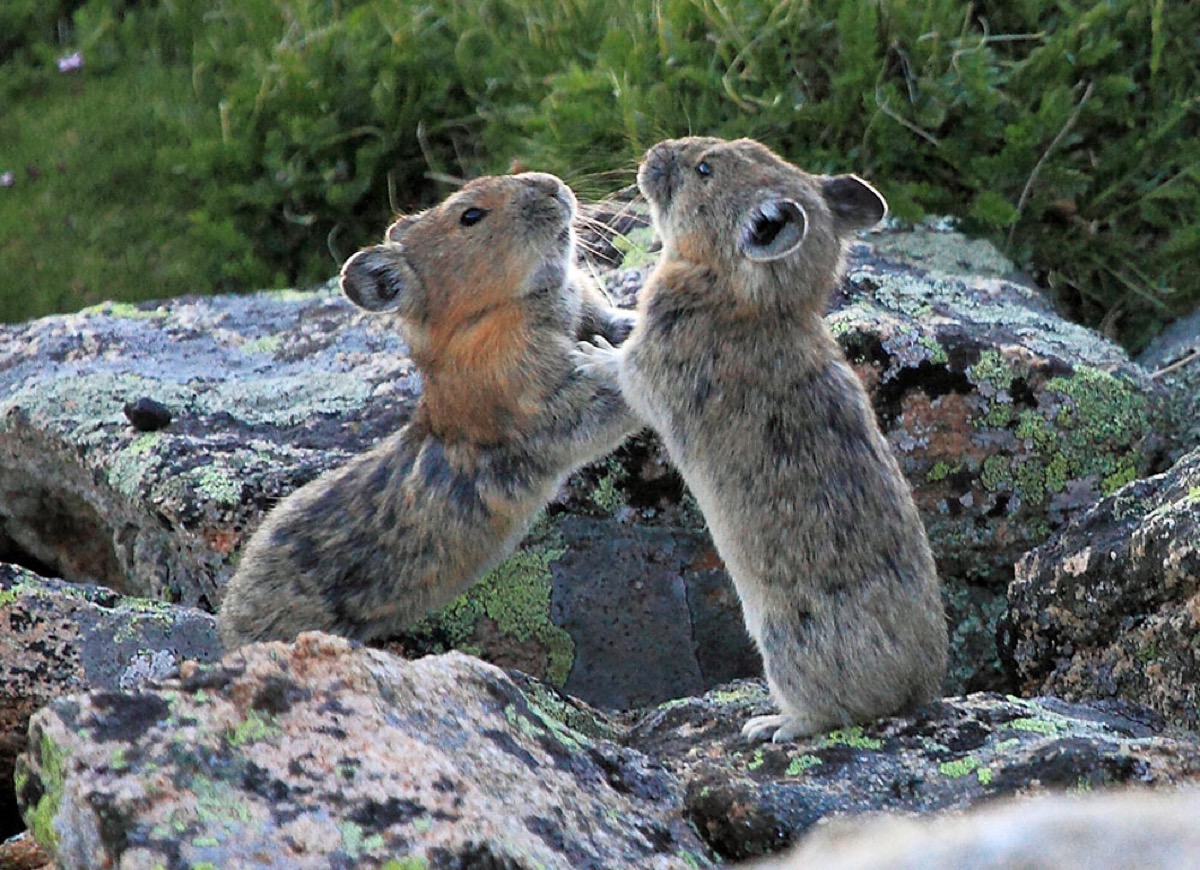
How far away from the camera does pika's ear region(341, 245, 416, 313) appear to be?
6758mm

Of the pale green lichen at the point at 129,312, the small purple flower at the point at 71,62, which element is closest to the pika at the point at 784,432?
the pale green lichen at the point at 129,312

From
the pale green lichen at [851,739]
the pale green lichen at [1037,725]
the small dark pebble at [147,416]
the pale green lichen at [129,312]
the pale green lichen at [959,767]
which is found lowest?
the pale green lichen at [959,767]

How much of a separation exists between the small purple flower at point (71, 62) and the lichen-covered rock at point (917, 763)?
7.89 metres

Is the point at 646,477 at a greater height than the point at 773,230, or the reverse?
the point at 773,230

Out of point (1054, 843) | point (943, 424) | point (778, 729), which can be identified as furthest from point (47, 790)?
point (943, 424)

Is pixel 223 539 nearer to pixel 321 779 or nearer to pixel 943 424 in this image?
pixel 943 424

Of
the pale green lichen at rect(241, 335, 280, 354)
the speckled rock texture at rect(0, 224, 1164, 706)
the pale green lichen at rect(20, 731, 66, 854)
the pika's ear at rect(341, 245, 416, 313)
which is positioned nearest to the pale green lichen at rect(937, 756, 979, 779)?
the speckled rock texture at rect(0, 224, 1164, 706)

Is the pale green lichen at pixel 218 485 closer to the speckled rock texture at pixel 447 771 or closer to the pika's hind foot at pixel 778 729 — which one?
the speckled rock texture at pixel 447 771

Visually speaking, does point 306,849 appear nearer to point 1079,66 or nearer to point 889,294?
point 889,294

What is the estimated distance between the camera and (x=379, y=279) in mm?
6820

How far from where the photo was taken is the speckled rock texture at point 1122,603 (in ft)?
16.8

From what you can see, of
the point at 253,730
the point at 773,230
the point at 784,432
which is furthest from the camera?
the point at 773,230

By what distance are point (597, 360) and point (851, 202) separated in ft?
3.92

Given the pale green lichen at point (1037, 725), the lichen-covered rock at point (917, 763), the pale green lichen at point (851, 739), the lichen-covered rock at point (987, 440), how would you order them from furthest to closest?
1. the lichen-covered rock at point (987, 440)
2. the pale green lichen at point (851, 739)
3. the pale green lichen at point (1037, 725)
4. the lichen-covered rock at point (917, 763)
